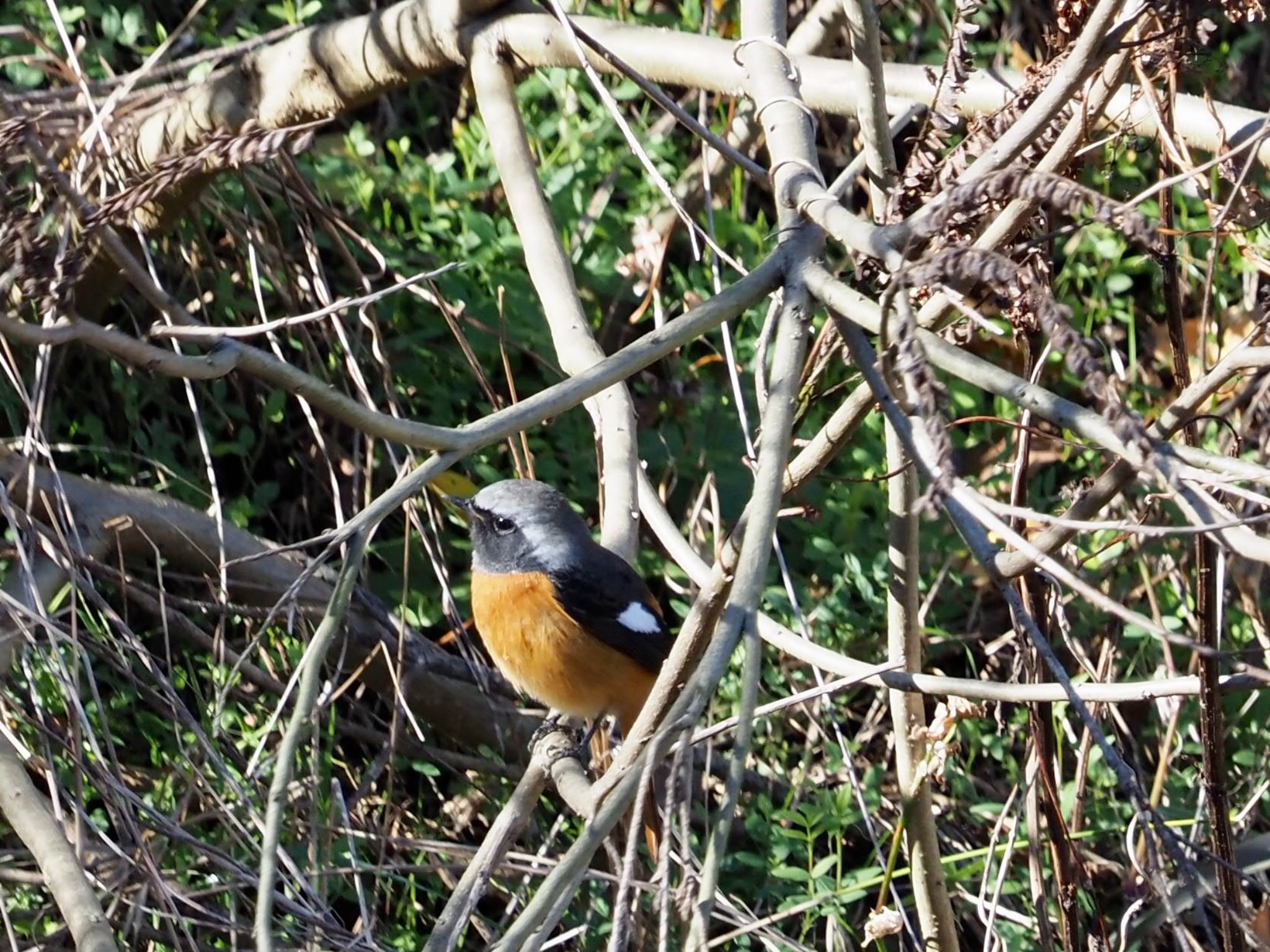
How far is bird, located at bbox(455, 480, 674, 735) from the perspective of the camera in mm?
4250

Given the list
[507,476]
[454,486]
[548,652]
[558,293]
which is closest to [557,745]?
[548,652]

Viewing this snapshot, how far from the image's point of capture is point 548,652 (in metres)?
4.22

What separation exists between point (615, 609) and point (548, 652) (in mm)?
246

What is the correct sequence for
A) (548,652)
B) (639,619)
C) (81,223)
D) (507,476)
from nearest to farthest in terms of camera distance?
(81,223) → (548,652) → (639,619) → (507,476)

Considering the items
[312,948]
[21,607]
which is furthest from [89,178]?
[312,948]

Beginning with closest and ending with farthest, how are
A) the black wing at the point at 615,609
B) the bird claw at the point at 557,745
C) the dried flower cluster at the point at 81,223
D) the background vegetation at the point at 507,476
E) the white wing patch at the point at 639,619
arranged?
1. the dried flower cluster at the point at 81,223
2. the background vegetation at the point at 507,476
3. the bird claw at the point at 557,745
4. the black wing at the point at 615,609
5. the white wing patch at the point at 639,619

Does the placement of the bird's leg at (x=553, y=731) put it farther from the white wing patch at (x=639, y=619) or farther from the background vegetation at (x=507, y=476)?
the white wing patch at (x=639, y=619)

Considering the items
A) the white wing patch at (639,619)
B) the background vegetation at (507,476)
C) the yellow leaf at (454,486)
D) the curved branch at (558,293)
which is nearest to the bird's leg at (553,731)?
the background vegetation at (507,476)

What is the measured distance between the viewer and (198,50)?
5492 millimetres

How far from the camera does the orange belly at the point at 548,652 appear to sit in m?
4.24

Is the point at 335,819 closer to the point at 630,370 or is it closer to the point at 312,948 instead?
the point at 312,948

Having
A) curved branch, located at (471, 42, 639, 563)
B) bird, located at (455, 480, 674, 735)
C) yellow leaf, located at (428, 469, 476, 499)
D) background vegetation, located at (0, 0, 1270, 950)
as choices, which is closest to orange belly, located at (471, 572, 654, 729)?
bird, located at (455, 480, 674, 735)

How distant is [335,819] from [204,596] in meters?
1.00

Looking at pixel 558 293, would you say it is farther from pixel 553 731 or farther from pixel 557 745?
pixel 553 731
